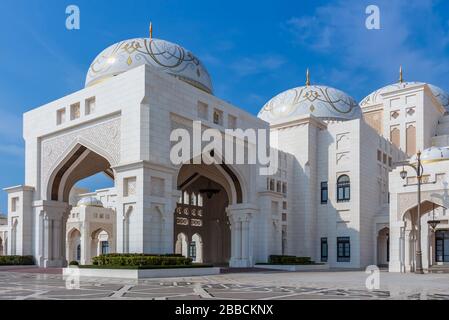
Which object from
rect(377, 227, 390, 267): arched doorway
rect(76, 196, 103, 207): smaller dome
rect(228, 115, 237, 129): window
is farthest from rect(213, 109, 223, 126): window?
rect(76, 196, 103, 207): smaller dome

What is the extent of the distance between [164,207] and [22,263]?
10142mm

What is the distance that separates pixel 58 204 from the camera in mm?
28656

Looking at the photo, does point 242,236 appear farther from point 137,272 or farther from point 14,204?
point 14,204

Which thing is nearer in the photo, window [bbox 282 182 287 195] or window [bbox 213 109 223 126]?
window [bbox 213 109 223 126]

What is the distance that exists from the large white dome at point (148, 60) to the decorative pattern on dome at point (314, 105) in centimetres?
1085

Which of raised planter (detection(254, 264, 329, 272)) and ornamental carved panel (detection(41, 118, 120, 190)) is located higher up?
ornamental carved panel (detection(41, 118, 120, 190))

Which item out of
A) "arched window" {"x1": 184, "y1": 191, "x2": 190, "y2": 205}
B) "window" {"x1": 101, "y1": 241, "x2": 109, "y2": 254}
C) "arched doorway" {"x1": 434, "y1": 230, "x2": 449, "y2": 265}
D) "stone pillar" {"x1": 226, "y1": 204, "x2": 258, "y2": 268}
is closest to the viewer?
"stone pillar" {"x1": 226, "y1": 204, "x2": 258, "y2": 268}

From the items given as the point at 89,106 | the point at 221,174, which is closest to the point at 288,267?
the point at 221,174

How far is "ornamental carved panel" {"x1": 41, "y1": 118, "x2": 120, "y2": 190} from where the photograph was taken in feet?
79.2

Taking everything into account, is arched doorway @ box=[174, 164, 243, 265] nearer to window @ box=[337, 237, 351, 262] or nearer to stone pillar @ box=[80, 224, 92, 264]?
stone pillar @ box=[80, 224, 92, 264]

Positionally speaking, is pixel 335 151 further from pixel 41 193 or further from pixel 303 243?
pixel 41 193

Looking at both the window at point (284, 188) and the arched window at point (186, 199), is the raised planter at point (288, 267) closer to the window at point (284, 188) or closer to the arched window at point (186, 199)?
the window at point (284, 188)

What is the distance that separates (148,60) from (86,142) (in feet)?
20.9

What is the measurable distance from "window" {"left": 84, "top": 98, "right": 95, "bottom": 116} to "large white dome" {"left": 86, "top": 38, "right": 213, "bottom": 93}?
3147 mm
